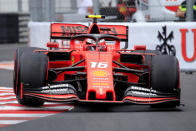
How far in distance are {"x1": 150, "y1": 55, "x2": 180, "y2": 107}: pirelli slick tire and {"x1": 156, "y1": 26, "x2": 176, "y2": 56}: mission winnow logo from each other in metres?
5.76

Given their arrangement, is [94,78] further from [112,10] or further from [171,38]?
[112,10]

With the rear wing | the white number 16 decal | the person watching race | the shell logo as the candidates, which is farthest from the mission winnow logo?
the shell logo

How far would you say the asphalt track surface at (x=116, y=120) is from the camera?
20.7 feet

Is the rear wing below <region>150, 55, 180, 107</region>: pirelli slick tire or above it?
above

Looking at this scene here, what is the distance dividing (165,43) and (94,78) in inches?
251

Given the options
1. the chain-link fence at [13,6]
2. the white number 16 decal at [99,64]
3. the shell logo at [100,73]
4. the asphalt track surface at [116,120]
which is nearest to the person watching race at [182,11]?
the asphalt track surface at [116,120]

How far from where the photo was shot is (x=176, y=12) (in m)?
14.5

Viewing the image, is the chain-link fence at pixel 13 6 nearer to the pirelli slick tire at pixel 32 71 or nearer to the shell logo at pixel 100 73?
the pirelli slick tire at pixel 32 71

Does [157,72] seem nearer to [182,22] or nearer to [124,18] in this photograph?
[182,22]

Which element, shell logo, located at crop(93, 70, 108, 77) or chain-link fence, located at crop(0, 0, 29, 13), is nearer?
shell logo, located at crop(93, 70, 108, 77)

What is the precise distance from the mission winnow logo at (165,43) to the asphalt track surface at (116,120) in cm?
517

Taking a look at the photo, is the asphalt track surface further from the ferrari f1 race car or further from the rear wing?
the rear wing

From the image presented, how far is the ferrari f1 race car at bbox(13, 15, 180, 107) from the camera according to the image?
24.8ft

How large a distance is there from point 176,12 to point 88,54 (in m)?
6.67
